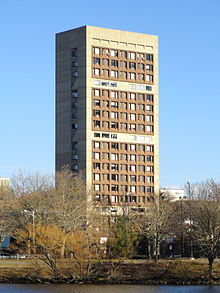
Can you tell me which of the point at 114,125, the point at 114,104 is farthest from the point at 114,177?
the point at 114,104

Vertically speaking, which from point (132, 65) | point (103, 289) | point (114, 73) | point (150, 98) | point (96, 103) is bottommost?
point (103, 289)

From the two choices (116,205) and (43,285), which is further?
(116,205)

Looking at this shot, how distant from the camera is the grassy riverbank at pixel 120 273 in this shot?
92.2 m

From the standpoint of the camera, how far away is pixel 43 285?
89.9 meters

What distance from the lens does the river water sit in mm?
83688

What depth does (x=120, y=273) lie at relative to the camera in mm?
94000

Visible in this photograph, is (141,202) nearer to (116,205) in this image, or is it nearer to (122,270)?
(116,205)

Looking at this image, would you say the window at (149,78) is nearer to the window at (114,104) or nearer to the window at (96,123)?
the window at (114,104)

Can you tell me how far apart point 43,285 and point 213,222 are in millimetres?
24224

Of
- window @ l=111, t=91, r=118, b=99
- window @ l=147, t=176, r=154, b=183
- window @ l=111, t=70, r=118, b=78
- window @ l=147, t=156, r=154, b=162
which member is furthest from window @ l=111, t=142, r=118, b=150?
window @ l=111, t=70, r=118, b=78

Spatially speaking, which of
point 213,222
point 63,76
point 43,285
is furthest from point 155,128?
point 43,285

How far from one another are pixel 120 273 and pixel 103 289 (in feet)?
30.7

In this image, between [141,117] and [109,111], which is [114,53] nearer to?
[109,111]

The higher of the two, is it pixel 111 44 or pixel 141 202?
pixel 111 44
